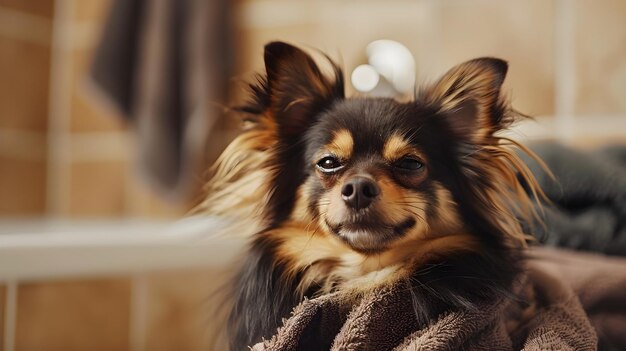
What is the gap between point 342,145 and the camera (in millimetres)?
823

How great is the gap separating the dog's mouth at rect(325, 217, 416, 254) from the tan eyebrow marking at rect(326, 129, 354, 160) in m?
0.08

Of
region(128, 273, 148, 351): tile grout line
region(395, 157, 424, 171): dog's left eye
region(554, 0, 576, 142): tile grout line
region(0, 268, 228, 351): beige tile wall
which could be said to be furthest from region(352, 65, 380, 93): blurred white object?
region(395, 157, 424, 171): dog's left eye

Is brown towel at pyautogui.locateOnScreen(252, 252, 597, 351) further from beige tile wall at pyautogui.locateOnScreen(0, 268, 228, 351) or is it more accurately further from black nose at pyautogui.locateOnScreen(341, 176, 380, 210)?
beige tile wall at pyautogui.locateOnScreen(0, 268, 228, 351)

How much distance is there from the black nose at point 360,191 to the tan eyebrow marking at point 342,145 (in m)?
0.05

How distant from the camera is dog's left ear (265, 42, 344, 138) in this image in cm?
87

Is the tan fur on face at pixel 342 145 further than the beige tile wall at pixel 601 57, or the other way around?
the beige tile wall at pixel 601 57

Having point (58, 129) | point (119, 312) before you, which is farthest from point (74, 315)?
point (58, 129)

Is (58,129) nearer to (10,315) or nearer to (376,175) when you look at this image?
(10,315)

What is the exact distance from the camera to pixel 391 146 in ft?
2.65

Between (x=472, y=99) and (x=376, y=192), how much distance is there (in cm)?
18

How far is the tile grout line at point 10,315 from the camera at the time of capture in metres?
1.28

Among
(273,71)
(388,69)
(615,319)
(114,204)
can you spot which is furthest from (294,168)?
(114,204)

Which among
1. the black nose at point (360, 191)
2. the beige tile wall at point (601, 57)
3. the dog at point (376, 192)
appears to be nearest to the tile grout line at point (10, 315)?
the dog at point (376, 192)

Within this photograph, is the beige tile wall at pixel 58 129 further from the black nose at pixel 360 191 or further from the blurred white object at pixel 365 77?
the black nose at pixel 360 191
